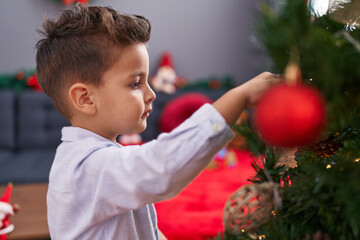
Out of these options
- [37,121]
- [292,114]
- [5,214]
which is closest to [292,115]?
[292,114]

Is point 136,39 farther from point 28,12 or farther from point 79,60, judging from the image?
point 28,12

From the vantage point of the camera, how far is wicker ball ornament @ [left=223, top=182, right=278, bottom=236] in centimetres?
36

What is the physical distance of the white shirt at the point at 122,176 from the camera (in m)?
0.42

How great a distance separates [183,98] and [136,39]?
1749 mm

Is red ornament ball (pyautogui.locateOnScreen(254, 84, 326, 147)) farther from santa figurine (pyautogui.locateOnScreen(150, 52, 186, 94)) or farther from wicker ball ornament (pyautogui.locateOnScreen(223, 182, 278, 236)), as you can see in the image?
santa figurine (pyautogui.locateOnScreen(150, 52, 186, 94))

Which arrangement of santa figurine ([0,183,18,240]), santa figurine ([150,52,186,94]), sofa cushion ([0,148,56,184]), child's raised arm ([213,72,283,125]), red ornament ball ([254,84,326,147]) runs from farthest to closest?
santa figurine ([150,52,186,94]) < sofa cushion ([0,148,56,184]) < santa figurine ([0,183,18,240]) < child's raised arm ([213,72,283,125]) < red ornament ball ([254,84,326,147])

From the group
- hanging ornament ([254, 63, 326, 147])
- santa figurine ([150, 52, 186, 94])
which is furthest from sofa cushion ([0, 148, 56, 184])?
hanging ornament ([254, 63, 326, 147])

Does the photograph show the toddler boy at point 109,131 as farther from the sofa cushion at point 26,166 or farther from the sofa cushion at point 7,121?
the sofa cushion at point 7,121

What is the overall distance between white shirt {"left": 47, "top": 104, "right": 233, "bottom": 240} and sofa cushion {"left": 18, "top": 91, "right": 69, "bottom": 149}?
72.1 inches

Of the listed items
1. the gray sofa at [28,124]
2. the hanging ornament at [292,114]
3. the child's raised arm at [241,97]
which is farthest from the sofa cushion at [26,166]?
the hanging ornament at [292,114]

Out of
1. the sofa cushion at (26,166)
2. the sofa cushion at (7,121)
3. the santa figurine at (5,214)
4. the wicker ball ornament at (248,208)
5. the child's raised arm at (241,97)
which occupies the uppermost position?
the child's raised arm at (241,97)

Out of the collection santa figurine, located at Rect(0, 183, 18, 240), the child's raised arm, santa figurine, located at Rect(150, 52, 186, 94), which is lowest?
santa figurine, located at Rect(0, 183, 18, 240)

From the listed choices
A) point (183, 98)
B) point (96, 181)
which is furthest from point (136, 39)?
point (183, 98)

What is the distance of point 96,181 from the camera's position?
52 cm
